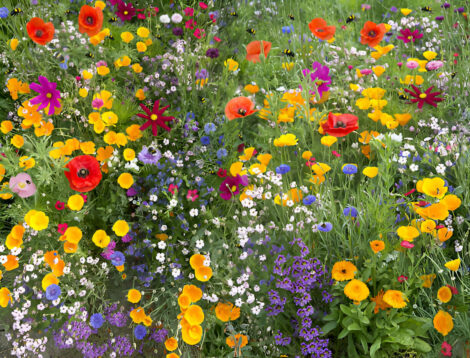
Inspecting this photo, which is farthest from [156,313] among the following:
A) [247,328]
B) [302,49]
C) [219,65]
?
[302,49]

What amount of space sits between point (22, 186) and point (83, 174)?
10.4 inches

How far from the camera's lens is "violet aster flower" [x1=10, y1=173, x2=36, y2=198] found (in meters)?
1.96

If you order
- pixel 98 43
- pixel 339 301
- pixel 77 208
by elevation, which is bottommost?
pixel 339 301

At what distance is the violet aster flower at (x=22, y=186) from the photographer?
196 centimetres

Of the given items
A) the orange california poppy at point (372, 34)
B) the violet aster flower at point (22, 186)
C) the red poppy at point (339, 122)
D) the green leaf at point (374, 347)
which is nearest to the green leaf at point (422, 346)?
the green leaf at point (374, 347)

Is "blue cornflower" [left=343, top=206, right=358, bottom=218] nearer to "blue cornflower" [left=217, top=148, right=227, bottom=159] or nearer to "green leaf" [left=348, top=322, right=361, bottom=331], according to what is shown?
"green leaf" [left=348, top=322, right=361, bottom=331]

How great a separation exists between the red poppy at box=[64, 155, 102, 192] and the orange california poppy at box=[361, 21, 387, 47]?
1.87 meters

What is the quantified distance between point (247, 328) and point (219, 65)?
6.33 ft

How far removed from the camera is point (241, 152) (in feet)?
8.37

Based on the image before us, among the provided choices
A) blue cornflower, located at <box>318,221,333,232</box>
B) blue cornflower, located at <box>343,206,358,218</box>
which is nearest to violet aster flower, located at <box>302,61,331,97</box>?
blue cornflower, located at <box>343,206,358,218</box>

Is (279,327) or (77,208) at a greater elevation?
(77,208)

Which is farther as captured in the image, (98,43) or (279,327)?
(98,43)

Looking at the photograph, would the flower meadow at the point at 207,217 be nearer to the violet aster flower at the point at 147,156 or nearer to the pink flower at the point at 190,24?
the violet aster flower at the point at 147,156

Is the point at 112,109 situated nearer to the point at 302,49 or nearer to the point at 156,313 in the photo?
the point at 156,313
